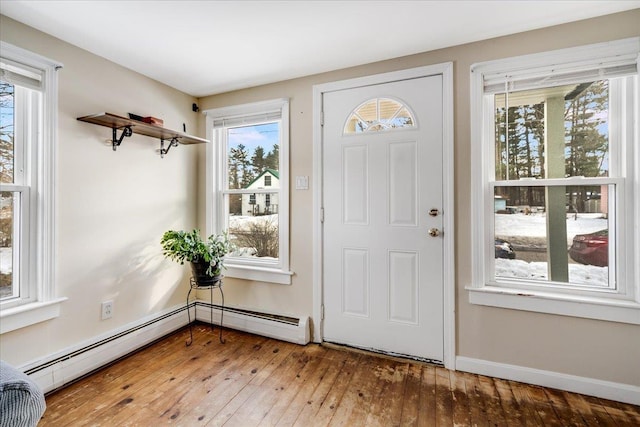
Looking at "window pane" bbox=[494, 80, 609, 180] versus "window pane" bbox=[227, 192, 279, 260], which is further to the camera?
"window pane" bbox=[227, 192, 279, 260]

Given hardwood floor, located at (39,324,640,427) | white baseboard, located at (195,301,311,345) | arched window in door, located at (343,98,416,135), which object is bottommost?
hardwood floor, located at (39,324,640,427)

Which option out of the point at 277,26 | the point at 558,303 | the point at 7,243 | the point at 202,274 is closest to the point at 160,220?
the point at 202,274

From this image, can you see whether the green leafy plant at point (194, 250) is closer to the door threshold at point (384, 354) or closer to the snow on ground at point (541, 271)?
the door threshold at point (384, 354)

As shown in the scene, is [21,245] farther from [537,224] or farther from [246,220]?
[537,224]

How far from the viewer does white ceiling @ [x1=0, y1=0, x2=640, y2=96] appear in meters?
1.70

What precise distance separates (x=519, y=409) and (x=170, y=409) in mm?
1953

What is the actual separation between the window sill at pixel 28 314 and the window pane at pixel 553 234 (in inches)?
114

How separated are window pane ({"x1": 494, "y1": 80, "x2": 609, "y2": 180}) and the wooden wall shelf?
2.43 metres

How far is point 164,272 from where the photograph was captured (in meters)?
2.75

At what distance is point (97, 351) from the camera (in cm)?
215

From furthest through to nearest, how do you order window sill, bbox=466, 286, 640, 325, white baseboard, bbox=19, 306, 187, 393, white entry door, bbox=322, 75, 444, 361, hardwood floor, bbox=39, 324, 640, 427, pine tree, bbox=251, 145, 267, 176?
pine tree, bbox=251, 145, 267, 176, white entry door, bbox=322, 75, 444, 361, white baseboard, bbox=19, 306, 187, 393, window sill, bbox=466, 286, 640, 325, hardwood floor, bbox=39, 324, 640, 427

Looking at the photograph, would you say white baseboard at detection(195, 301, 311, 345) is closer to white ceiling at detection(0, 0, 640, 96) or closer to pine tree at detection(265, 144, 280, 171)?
pine tree at detection(265, 144, 280, 171)

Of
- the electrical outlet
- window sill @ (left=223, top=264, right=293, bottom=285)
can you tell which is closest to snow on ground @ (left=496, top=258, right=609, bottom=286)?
window sill @ (left=223, top=264, right=293, bottom=285)

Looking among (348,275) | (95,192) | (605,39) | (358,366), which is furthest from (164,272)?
A: (605,39)
